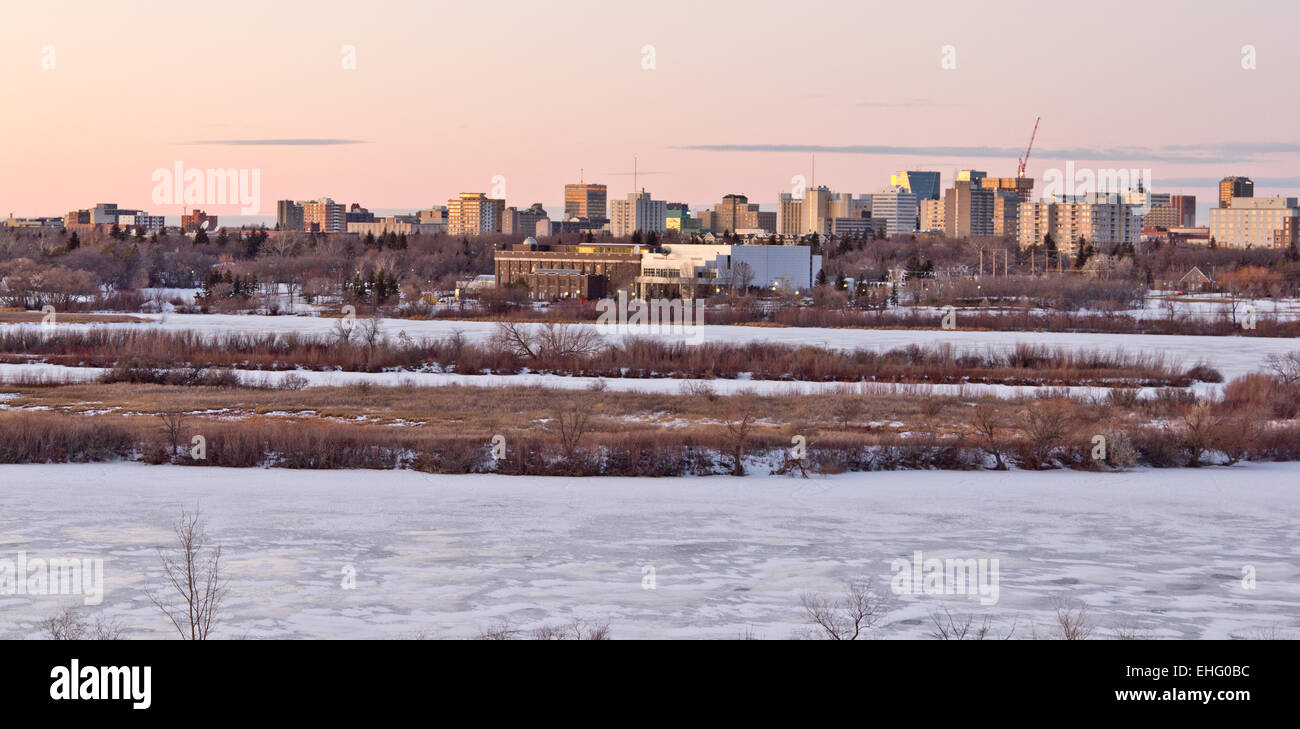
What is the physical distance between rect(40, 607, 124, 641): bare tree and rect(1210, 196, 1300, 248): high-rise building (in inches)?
7467

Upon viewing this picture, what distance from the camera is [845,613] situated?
11.9 m

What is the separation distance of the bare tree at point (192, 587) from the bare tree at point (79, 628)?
500 millimetres

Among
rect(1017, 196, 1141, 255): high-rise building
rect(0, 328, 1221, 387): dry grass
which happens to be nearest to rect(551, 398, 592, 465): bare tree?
rect(0, 328, 1221, 387): dry grass

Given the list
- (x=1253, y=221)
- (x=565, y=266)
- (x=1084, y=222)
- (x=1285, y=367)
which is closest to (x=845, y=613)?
(x=1285, y=367)

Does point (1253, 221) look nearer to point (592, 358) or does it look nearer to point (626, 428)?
point (592, 358)

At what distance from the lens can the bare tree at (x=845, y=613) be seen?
36.2 ft

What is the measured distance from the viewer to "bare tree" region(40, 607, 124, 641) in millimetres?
10633

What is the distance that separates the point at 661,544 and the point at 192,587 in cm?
642

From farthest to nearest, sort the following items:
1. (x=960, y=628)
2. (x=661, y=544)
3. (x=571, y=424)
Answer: (x=571, y=424) → (x=661, y=544) → (x=960, y=628)

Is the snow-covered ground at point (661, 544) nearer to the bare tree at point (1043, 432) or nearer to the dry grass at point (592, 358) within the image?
the bare tree at point (1043, 432)
